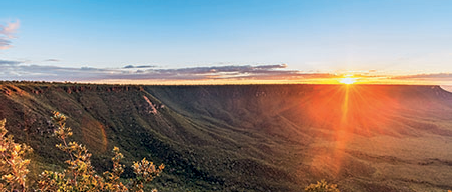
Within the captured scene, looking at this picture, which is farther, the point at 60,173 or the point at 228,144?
the point at 228,144

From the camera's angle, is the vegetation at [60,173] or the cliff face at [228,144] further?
the cliff face at [228,144]

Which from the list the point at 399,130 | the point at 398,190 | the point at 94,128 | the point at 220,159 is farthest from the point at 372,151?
the point at 94,128

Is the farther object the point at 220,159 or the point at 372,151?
the point at 372,151

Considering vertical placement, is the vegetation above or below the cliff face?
above

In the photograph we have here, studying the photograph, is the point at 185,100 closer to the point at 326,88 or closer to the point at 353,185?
the point at 353,185

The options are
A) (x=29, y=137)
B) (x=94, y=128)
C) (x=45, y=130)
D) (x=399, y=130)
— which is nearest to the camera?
(x=29, y=137)

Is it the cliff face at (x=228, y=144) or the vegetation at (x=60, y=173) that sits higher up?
the vegetation at (x=60, y=173)

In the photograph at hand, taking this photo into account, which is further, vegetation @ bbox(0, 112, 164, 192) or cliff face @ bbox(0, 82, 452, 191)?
cliff face @ bbox(0, 82, 452, 191)

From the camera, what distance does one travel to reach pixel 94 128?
56.8 meters

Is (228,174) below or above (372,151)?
above

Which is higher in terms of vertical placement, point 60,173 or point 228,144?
point 60,173

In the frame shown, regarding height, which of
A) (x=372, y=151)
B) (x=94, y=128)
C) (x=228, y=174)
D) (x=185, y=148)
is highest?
(x=94, y=128)

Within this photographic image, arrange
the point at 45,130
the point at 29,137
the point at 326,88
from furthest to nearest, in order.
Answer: the point at 326,88 < the point at 45,130 < the point at 29,137

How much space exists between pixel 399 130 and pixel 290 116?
2403 inches
